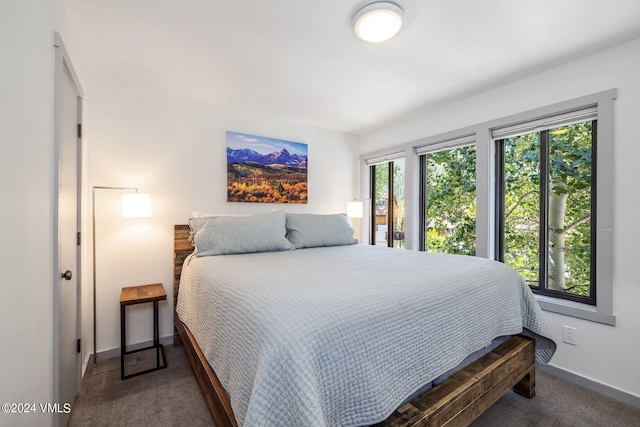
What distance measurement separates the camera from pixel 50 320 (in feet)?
4.17

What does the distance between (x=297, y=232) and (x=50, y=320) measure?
1.75 meters

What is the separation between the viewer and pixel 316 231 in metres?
2.73

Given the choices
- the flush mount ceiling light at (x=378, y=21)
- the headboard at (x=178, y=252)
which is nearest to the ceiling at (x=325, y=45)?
the flush mount ceiling light at (x=378, y=21)

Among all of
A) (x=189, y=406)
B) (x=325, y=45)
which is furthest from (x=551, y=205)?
(x=189, y=406)

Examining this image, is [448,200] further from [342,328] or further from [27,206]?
[27,206]

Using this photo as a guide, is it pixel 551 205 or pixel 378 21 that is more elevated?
pixel 378 21

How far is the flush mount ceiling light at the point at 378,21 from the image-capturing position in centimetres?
154

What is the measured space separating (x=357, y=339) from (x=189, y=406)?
1444mm

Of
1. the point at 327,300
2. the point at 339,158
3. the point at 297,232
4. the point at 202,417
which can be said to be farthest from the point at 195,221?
the point at 339,158

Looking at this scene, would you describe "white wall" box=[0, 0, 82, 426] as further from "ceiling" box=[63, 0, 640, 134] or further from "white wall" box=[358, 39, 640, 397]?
"white wall" box=[358, 39, 640, 397]

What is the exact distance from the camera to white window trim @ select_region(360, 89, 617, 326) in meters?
1.93

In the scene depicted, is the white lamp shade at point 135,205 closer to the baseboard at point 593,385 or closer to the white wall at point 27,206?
the white wall at point 27,206

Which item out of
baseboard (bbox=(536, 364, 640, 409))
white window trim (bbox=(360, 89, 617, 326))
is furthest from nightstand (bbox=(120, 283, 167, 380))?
baseboard (bbox=(536, 364, 640, 409))

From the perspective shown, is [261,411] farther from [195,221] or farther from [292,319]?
[195,221]
